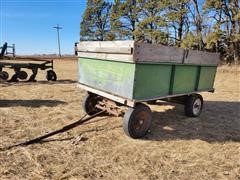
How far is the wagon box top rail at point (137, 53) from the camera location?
3.98 metres

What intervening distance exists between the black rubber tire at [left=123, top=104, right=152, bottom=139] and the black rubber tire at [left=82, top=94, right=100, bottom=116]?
159 centimetres

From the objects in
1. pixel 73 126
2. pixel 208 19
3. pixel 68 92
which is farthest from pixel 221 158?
pixel 208 19

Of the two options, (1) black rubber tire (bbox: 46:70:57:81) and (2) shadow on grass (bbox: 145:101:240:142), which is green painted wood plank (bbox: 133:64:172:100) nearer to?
(2) shadow on grass (bbox: 145:101:240:142)

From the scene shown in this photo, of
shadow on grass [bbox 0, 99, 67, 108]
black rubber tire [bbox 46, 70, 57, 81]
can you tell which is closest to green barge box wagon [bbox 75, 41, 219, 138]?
shadow on grass [bbox 0, 99, 67, 108]

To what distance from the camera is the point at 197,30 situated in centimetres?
2359

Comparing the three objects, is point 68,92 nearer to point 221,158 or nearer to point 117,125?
point 117,125

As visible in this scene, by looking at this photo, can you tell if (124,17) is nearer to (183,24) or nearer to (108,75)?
(183,24)

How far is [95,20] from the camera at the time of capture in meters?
42.1

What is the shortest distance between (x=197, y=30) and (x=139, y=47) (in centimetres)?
2150

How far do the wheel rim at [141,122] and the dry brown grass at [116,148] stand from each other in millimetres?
211

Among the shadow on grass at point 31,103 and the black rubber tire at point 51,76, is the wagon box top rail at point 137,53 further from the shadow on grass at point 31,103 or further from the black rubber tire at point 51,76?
the black rubber tire at point 51,76

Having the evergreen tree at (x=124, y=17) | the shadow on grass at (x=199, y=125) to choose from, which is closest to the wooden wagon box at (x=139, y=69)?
the shadow on grass at (x=199, y=125)

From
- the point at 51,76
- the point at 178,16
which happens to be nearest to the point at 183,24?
the point at 178,16

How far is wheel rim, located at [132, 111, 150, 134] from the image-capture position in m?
4.43
